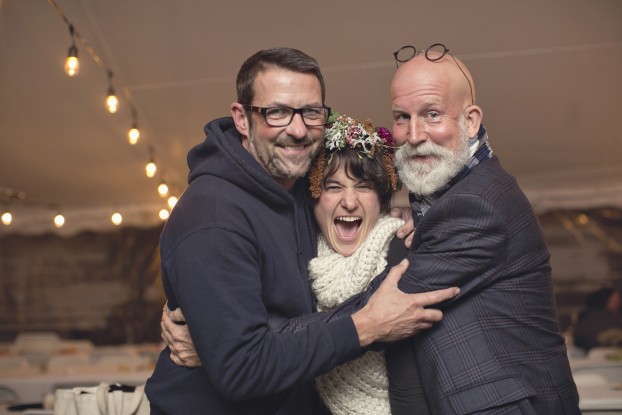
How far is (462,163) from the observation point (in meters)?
2.33

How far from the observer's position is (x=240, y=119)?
2.40 metres

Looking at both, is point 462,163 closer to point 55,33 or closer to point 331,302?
point 331,302

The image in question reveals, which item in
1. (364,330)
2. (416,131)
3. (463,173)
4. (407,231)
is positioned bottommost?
(364,330)

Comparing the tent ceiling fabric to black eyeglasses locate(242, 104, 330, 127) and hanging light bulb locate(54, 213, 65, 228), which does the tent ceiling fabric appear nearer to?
hanging light bulb locate(54, 213, 65, 228)

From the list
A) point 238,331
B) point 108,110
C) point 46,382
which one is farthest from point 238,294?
point 46,382

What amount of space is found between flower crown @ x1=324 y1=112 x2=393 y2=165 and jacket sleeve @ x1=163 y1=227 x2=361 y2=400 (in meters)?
0.63

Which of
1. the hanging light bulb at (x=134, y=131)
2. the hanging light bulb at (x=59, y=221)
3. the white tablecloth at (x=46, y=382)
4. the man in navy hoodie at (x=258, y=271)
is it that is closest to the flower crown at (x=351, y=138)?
the man in navy hoodie at (x=258, y=271)

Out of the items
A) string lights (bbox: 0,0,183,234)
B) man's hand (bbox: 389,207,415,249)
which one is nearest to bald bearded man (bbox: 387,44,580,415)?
man's hand (bbox: 389,207,415,249)

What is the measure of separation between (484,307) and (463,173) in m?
0.46

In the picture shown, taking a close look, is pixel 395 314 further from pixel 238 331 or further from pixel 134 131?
pixel 134 131

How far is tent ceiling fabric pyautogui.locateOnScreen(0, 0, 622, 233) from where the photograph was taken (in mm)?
4688

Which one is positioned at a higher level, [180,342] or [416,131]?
[416,131]

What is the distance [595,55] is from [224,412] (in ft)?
13.6

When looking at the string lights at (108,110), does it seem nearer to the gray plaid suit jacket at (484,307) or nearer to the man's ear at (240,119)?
the man's ear at (240,119)
